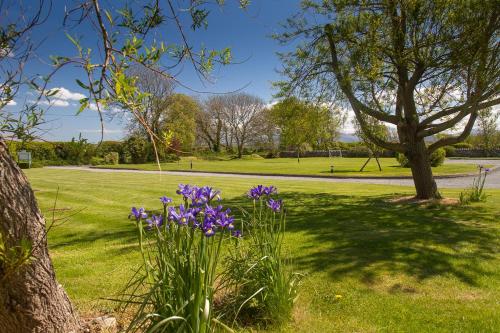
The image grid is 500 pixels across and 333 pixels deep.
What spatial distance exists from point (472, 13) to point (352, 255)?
26.3 ft

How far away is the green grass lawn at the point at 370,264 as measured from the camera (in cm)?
441

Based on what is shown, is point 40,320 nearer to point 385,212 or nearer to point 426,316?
point 426,316

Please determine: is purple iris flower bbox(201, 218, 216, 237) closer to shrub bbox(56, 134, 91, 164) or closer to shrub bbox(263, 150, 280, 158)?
shrub bbox(56, 134, 91, 164)

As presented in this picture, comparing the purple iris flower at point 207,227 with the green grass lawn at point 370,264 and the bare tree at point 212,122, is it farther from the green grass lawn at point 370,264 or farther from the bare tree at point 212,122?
the bare tree at point 212,122

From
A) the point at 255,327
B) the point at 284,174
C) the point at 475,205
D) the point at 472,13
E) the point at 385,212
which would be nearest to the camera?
the point at 255,327

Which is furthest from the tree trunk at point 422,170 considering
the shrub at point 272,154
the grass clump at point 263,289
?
the shrub at point 272,154

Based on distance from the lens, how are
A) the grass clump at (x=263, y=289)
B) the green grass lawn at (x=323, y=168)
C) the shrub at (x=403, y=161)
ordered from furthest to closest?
the shrub at (x=403, y=161)
the green grass lawn at (x=323, y=168)
the grass clump at (x=263, y=289)

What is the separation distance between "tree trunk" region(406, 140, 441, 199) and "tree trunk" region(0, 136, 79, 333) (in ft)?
39.8

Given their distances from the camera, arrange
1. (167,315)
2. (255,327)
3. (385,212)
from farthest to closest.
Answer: (385,212) → (255,327) → (167,315)

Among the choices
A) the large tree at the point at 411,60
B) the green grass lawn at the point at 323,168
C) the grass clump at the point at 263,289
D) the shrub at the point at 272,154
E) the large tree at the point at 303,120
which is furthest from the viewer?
the shrub at the point at 272,154

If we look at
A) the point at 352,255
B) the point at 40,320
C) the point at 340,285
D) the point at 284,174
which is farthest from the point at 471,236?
the point at 284,174

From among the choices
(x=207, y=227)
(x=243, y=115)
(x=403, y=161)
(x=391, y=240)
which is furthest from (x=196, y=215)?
(x=243, y=115)

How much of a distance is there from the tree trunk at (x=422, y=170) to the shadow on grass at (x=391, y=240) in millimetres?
1182

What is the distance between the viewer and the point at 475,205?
40.1 feet
